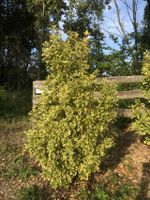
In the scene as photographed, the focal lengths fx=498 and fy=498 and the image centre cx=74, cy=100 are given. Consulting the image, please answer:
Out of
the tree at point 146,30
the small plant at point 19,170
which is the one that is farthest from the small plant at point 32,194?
the tree at point 146,30

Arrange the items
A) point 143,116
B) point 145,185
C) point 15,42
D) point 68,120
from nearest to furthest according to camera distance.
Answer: point 68,120
point 145,185
point 143,116
point 15,42

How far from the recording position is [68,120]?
922cm

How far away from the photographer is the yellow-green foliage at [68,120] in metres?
9.17

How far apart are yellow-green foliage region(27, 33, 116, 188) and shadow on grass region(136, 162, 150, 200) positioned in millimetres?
1252

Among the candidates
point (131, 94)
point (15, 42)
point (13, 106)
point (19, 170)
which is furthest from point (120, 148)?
point (15, 42)

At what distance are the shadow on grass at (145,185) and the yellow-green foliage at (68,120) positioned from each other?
4.11 feet

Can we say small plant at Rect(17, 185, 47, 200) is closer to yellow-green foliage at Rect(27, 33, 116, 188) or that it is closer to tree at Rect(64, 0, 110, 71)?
yellow-green foliage at Rect(27, 33, 116, 188)

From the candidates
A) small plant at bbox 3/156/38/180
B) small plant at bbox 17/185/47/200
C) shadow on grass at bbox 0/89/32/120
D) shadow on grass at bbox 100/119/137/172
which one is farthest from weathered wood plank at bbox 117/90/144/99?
small plant at bbox 17/185/47/200

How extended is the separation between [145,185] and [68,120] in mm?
2351

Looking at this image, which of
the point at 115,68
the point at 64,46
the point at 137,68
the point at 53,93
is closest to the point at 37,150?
the point at 53,93

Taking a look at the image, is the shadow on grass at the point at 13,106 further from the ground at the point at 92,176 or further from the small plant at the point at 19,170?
the small plant at the point at 19,170

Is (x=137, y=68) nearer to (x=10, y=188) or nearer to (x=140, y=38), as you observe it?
(x=140, y=38)

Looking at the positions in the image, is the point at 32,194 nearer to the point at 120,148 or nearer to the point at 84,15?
the point at 120,148

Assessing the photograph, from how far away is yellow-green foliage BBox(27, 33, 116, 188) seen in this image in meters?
9.17
